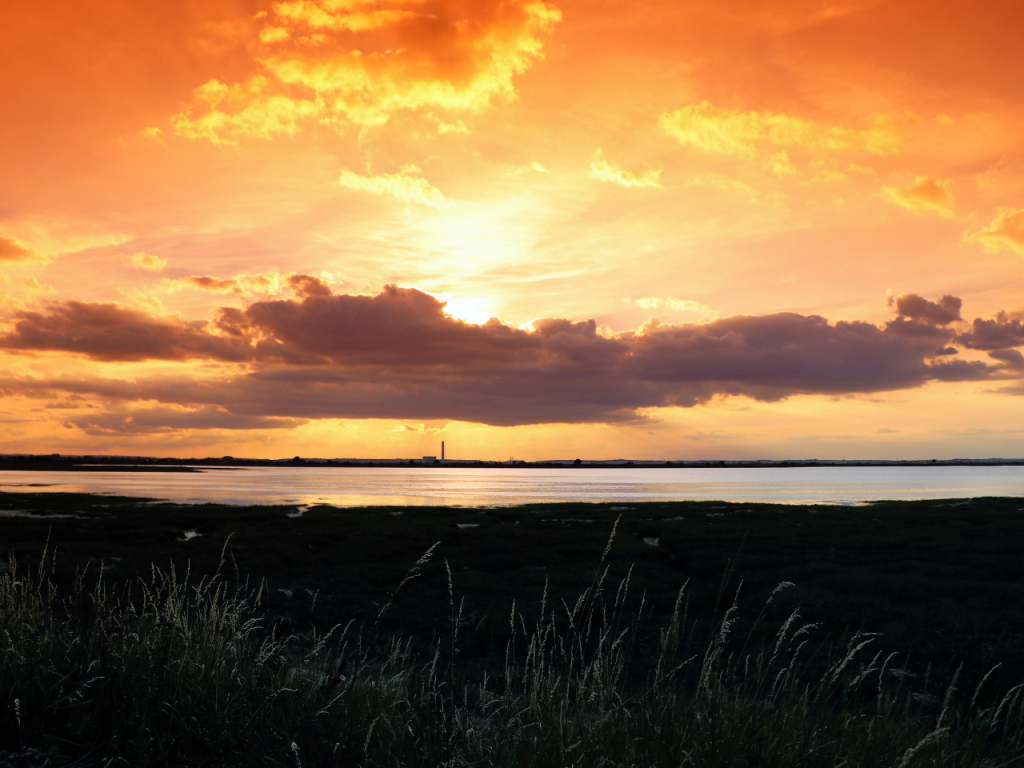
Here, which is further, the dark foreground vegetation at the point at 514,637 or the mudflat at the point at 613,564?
the mudflat at the point at 613,564

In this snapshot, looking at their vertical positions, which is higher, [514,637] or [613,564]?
[514,637]

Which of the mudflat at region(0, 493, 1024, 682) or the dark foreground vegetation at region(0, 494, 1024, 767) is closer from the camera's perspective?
the dark foreground vegetation at region(0, 494, 1024, 767)

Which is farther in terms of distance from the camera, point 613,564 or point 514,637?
point 613,564

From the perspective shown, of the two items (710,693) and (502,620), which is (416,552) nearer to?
(502,620)

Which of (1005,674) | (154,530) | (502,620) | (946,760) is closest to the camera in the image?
(946,760)

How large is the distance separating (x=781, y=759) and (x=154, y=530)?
43.5 meters

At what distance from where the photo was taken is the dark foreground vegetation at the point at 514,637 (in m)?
5.60

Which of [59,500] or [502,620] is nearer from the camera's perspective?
[502,620]

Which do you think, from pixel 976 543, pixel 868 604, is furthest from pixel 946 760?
pixel 976 543

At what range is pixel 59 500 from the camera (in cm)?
6319

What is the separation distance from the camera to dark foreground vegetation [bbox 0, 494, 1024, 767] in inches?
221

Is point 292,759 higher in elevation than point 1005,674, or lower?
higher

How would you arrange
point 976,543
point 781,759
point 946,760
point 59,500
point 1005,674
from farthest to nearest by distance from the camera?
point 59,500 < point 976,543 < point 1005,674 < point 946,760 < point 781,759

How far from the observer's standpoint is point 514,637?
12453mm
